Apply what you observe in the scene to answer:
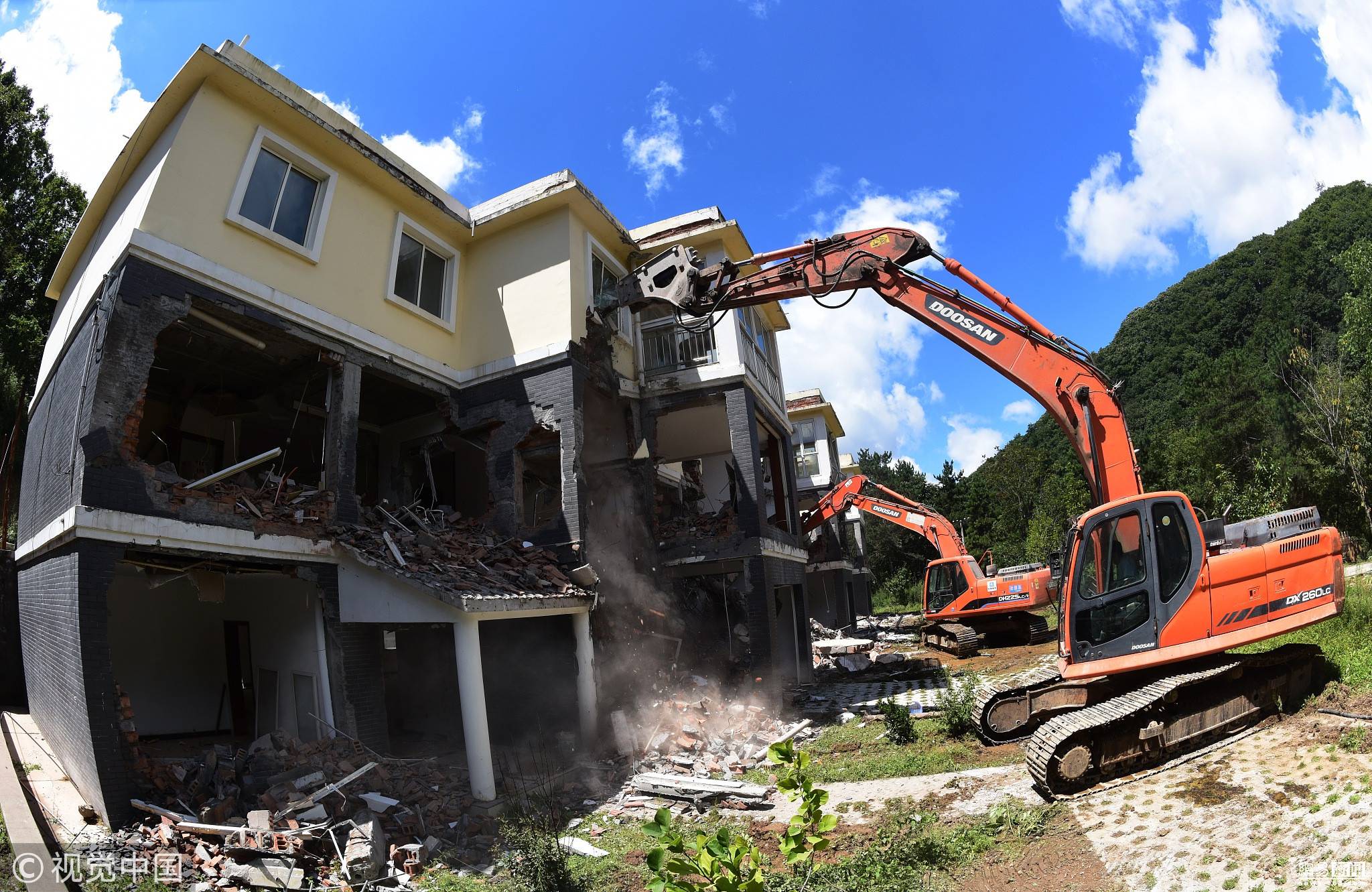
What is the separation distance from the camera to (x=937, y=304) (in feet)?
31.7

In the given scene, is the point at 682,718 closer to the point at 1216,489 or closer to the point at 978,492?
the point at 1216,489

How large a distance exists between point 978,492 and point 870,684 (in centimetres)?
4762

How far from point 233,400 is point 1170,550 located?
1495cm

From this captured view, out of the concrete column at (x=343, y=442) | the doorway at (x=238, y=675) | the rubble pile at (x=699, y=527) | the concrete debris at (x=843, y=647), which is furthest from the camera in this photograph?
the concrete debris at (x=843, y=647)

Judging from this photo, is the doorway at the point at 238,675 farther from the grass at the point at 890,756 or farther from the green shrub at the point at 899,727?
the green shrub at the point at 899,727

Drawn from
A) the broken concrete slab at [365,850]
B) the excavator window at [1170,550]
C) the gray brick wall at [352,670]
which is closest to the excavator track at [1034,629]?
the excavator window at [1170,550]

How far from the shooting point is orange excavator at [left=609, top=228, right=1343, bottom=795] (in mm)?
7258

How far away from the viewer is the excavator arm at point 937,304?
8.29 meters

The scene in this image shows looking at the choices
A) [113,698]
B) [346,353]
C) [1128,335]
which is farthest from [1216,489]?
[1128,335]

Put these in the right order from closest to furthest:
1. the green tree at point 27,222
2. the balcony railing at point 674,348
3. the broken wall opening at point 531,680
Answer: the broken wall opening at point 531,680 < the balcony railing at point 674,348 < the green tree at point 27,222

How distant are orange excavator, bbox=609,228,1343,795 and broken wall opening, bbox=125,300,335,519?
391 inches

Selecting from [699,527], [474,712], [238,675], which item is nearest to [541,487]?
[699,527]

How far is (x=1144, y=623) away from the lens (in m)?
7.57

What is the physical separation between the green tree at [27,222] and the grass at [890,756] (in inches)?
774
